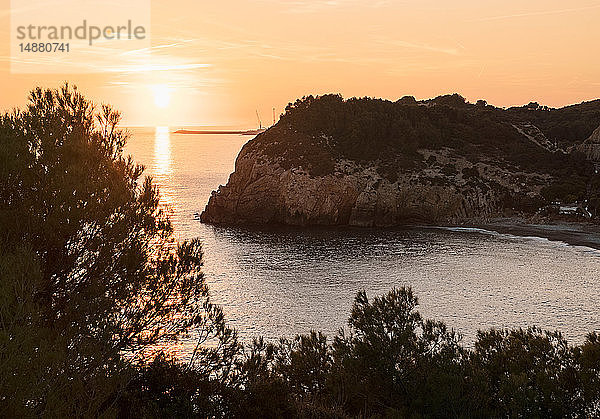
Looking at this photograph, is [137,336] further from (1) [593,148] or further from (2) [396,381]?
(1) [593,148]

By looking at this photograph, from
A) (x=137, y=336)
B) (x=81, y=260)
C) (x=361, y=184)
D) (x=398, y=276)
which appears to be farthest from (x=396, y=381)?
(x=361, y=184)

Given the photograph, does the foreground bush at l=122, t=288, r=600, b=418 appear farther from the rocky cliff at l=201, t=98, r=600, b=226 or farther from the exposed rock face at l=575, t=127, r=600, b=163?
the exposed rock face at l=575, t=127, r=600, b=163

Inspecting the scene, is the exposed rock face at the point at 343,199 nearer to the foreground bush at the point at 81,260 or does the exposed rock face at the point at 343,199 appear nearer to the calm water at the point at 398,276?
the calm water at the point at 398,276

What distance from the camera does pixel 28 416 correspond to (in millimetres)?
10617

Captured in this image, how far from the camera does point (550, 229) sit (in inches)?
2894

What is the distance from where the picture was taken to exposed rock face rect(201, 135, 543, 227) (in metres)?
80.9

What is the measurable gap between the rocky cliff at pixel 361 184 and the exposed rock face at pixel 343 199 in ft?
0.43

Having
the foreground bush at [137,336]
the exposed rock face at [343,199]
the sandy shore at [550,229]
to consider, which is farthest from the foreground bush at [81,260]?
the exposed rock face at [343,199]

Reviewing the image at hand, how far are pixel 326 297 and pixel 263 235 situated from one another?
93.7ft

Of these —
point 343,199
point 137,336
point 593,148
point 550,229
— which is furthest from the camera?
point 593,148

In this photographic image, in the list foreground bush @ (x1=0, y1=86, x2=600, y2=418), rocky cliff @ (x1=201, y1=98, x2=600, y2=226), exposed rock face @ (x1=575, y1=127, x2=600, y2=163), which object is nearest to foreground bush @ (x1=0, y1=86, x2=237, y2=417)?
foreground bush @ (x1=0, y1=86, x2=600, y2=418)

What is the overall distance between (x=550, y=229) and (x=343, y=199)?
2583 centimetres

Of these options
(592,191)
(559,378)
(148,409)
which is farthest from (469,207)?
(148,409)

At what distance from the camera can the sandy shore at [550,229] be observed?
66.6 m
